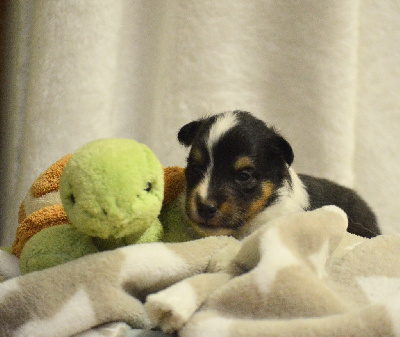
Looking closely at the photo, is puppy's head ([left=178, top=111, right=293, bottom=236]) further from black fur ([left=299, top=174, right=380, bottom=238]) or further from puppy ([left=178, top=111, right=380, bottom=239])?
black fur ([left=299, top=174, right=380, bottom=238])

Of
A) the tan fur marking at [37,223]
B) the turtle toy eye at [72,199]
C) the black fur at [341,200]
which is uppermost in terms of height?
the turtle toy eye at [72,199]

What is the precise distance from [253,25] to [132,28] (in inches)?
24.3

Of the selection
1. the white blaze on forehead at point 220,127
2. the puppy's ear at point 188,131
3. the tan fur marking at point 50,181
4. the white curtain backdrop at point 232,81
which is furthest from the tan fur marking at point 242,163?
the white curtain backdrop at point 232,81

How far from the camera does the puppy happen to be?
56.1 inches

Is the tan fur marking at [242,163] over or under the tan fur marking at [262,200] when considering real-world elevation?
over

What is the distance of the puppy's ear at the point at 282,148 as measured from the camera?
159 centimetres

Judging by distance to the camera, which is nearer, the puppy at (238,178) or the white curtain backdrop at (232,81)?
the puppy at (238,178)

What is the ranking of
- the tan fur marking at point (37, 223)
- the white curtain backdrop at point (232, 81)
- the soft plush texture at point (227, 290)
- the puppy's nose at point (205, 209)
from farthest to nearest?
1. the white curtain backdrop at point (232, 81)
2. the puppy's nose at point (205, 209)
3. the tan fur marking at point (37, 223)
4. the soft plush texture at point (227, 290)

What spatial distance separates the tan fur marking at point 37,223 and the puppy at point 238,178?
392 millimetres

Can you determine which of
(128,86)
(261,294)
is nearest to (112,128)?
(128,86)

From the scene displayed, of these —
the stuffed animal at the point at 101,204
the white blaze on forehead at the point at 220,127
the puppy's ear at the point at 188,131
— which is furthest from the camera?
the puppy's ear at the point at 188,131

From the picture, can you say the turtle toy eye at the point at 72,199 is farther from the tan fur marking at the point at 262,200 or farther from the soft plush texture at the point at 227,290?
the tan fur marking at the point at 262,200

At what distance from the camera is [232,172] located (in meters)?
1.49

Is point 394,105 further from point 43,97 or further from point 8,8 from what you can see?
point 8,8
